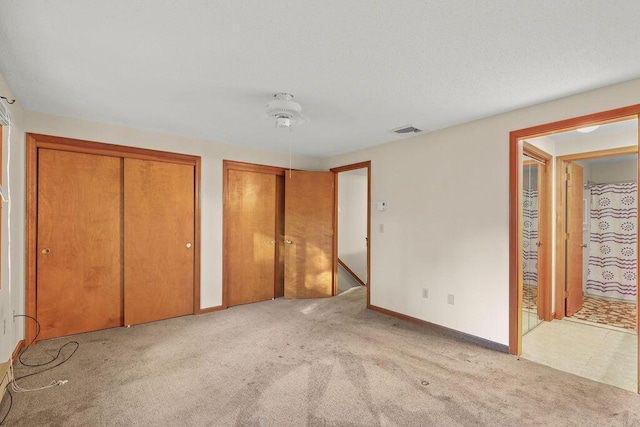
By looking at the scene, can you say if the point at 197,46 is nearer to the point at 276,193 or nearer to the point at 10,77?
the point at 10,77

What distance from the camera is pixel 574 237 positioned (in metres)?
4.09

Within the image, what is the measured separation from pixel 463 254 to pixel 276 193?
114 inches

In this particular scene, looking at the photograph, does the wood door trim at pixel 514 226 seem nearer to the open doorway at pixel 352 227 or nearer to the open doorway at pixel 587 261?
the open doorway at pixel 587 261

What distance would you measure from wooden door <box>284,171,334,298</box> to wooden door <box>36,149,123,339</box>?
7.46ft

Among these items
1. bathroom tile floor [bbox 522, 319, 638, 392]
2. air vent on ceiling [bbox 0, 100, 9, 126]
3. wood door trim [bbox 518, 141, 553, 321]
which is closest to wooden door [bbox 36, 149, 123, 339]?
air vent on ceiling [bbox 0, 100, 9, 126]

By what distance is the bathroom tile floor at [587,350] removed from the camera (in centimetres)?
252

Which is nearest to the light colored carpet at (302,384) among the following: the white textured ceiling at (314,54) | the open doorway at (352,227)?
the white textured ceiling at (314,54)

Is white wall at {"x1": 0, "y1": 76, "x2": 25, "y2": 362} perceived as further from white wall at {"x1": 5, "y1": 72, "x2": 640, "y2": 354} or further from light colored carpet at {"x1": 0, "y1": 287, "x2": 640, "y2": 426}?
light colored carpet at {"x1": 0, "y1": 287, "x2": 640, "y2": 426}

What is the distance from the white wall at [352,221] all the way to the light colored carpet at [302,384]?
9.17 feet

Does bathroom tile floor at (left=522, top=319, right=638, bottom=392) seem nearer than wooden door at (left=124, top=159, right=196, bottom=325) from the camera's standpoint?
Yes

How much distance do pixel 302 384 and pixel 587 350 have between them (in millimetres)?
2870

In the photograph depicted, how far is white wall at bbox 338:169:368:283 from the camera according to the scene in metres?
6.13

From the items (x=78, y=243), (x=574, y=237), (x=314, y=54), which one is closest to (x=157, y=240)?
(x=78, y=243)

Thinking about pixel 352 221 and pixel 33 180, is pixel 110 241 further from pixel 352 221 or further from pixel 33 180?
pixel 352 221
